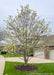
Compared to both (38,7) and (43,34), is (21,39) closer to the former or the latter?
(43,34)

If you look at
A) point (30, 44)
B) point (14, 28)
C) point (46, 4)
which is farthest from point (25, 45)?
point (46, 4)

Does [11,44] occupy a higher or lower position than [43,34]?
lower

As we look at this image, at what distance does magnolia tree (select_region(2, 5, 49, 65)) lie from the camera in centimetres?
882

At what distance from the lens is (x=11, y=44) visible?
8.75 metres

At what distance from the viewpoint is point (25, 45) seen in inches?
354

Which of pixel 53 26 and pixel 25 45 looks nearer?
pixel 25 45

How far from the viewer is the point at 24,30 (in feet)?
28.7

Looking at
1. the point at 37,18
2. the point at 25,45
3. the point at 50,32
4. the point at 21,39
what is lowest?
the point at 25,45

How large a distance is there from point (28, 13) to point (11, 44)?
3.22 meters

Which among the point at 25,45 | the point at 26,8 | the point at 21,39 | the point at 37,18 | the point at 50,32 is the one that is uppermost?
the point at 26,8

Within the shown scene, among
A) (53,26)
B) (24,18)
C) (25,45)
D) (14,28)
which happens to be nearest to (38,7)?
(24,18)

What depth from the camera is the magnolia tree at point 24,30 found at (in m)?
8.82

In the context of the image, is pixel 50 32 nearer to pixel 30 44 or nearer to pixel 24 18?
pixel 30 44

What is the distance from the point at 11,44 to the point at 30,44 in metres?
1.73
